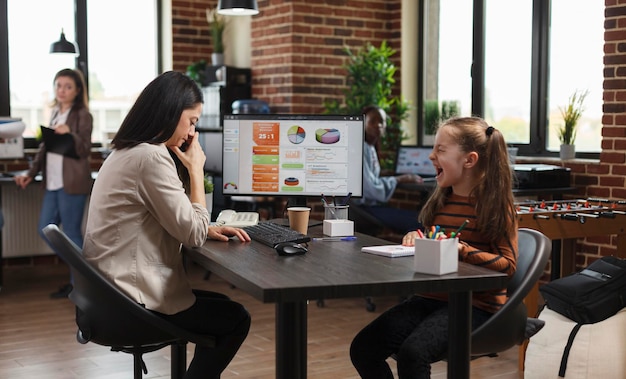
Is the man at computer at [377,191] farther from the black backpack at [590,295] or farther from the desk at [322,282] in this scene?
the desk at [322,282]

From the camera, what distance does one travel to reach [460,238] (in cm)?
263

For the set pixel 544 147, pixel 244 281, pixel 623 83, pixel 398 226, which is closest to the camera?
pixel 244 281

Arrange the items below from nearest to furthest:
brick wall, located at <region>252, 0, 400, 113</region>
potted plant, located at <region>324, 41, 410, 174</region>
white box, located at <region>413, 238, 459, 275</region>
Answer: white box, located at <region>413, 238, 459, 275</region> < potted plant, located at <region>324, 41, 410, 174</region> < brick wall, located at <region>252, 0, 400, 113</region>

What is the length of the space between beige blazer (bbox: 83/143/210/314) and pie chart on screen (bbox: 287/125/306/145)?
0.97 m

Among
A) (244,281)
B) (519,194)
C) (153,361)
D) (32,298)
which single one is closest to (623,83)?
(519,194)

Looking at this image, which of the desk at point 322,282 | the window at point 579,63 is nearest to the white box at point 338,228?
the desk at point 322,282

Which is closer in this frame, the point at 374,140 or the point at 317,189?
the point at 317,189

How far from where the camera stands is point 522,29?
5832 millimetres

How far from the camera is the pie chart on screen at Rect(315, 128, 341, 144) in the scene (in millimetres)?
3469

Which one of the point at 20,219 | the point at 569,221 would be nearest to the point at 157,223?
the point at 569,221

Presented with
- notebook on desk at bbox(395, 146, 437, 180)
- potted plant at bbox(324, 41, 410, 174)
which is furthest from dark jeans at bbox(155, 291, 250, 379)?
potted plant at bbox(324, 41, 410, 174)

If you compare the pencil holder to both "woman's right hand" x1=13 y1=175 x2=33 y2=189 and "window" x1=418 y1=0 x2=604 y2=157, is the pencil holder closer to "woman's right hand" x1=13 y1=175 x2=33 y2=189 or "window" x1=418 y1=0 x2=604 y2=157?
"window" x1=418 y1=0 x2=604 y2=157

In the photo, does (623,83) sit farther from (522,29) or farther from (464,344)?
(464,344)

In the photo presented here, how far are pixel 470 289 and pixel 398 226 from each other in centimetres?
313
